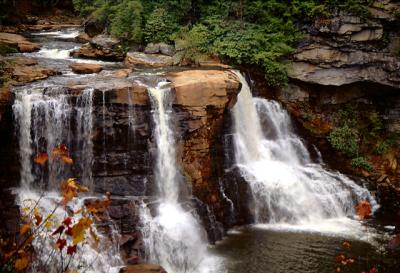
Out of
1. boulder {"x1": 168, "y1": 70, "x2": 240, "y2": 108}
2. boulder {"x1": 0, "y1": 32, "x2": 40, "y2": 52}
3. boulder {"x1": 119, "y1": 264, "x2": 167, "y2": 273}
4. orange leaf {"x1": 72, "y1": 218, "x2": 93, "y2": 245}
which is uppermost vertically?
boulder {"x1": 0, "y1": 32, "x2": 40, "y2": 52}

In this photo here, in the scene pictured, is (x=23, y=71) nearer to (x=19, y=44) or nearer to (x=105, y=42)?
(x=19, y=44)

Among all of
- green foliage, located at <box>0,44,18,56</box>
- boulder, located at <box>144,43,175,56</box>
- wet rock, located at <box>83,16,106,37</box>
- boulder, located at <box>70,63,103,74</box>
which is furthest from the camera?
wet rock, located at <box>83,16,106,37</box>

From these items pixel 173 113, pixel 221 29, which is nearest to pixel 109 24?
pixel 221 29

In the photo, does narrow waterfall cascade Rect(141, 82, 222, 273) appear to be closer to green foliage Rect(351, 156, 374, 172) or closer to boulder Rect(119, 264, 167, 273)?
boulder Rect(119, 264, 167, 273)

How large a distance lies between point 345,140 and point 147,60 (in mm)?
7676

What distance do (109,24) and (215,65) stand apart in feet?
19.5

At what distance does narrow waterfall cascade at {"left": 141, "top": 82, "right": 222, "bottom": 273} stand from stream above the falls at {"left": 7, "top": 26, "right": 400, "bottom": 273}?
3 centimetres

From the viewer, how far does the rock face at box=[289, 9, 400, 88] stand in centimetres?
1562

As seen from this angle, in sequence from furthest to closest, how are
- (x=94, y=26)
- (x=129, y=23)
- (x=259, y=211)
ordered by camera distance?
(x=94, y=26) < (x=129, y=23) < (x=259, y=211)

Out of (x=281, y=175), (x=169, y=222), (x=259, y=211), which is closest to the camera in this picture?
(x=169, y=222)

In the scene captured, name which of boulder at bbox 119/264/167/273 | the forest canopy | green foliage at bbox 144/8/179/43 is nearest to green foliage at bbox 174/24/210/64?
the forest canopy

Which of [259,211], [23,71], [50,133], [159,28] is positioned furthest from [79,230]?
[159,28]

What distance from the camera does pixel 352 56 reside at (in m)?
15.7

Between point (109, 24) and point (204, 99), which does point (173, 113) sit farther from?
point (109, 24)
